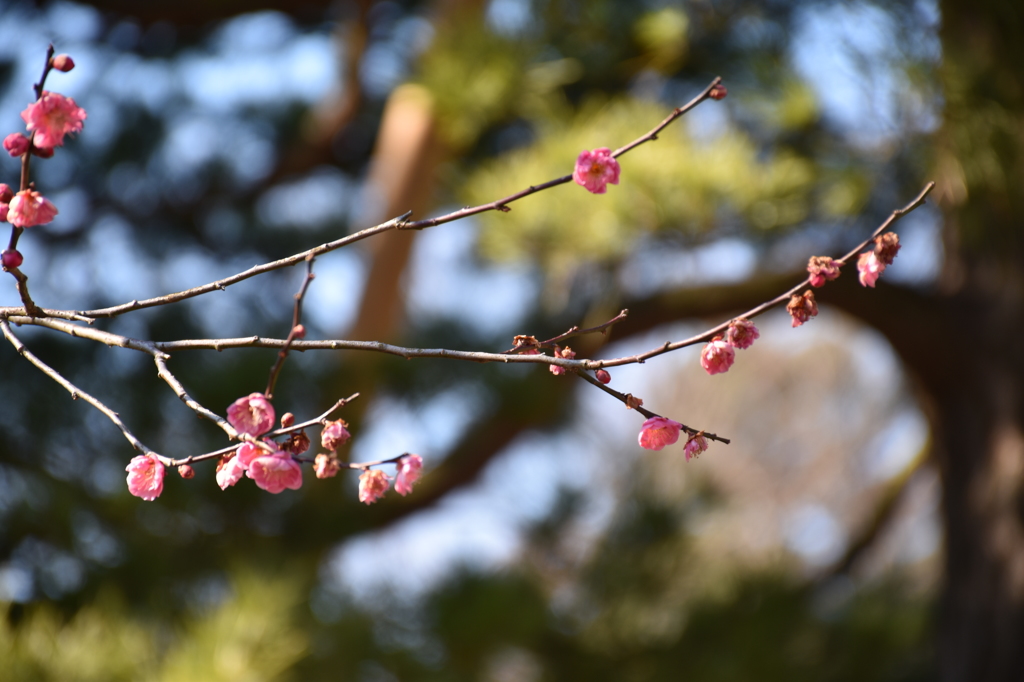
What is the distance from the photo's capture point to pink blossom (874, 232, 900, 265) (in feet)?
1.03

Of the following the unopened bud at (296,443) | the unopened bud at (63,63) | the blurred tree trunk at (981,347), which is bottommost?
the unopened bud at (296,443)

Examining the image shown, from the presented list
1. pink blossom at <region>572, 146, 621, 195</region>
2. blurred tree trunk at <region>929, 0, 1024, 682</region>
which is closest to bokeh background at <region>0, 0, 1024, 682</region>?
blurred tree trunk at <region>929, 0, 1024, 682</region>

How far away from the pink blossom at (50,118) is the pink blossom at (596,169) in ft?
0.65

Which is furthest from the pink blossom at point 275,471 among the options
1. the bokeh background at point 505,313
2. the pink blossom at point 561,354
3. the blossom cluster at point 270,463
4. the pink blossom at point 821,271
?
the bokeh background at point 505,313

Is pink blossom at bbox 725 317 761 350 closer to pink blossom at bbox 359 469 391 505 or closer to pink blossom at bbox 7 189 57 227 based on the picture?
pink blossom at bbox 359 469 391 505

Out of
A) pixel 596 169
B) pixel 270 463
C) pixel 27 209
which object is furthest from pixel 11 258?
pixel 596 169

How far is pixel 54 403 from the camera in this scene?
1320 mm

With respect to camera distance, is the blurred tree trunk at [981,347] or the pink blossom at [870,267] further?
the blurred tree trunk at [981,347]

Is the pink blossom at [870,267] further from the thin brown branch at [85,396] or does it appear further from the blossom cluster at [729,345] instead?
the thin brown branch at [85,396]

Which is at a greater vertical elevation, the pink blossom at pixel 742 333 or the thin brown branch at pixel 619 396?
the pink blossom at pixel 742 333

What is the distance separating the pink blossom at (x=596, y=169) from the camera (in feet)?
1.09

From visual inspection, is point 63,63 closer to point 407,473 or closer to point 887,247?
point 407,473

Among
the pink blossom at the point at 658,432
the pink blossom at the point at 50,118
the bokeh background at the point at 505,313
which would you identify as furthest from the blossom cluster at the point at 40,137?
the bokeh background at the point at 505,313

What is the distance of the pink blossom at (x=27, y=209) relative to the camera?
0.29 m
